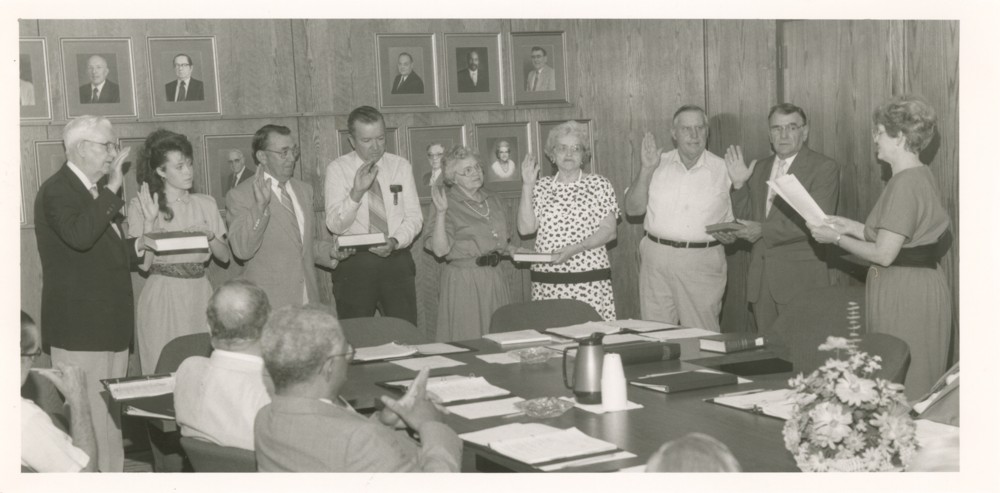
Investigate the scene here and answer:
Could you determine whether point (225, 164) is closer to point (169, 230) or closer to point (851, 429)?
point (169, 230)

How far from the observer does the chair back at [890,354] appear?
3879 millimetres

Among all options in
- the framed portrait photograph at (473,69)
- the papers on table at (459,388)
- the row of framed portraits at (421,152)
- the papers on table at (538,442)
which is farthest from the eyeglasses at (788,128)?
the papers on table at (538,442)

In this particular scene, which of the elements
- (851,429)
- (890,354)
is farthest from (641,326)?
(851,429)

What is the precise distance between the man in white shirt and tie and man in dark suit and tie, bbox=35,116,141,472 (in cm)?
126

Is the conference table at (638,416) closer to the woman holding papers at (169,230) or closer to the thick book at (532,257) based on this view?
the woman holding papers at (169,230)

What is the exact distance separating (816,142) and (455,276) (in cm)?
228

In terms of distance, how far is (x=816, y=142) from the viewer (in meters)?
6.36

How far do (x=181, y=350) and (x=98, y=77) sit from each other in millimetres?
2420

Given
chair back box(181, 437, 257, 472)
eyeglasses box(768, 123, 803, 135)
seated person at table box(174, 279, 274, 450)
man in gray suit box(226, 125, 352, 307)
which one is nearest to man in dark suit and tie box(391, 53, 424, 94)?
man in gray suit box(226, 125, 352, 307)

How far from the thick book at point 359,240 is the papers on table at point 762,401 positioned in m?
2.79

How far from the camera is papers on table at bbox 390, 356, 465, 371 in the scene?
4.18m

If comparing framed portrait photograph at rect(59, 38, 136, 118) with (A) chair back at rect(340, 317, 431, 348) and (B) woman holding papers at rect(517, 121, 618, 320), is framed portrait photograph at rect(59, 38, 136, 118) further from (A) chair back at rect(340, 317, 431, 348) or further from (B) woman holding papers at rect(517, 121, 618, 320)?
(B) woman holding papers at rect(517, 121, 618, 320)
